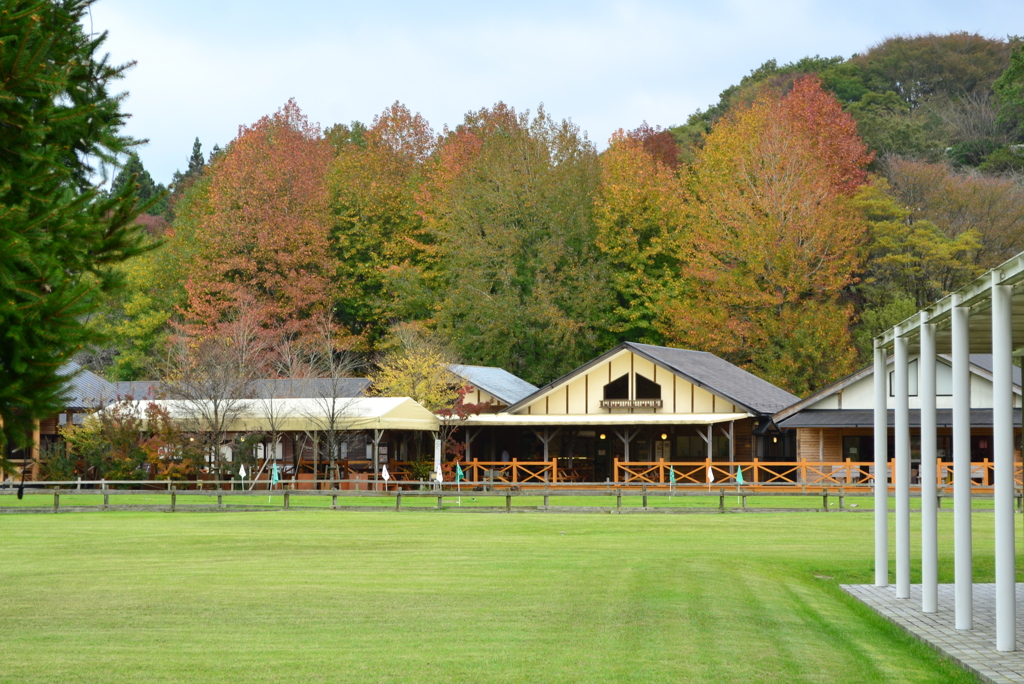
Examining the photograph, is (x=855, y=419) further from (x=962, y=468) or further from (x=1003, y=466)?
(x=1003, y=466)

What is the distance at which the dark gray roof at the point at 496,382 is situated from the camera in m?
45.9

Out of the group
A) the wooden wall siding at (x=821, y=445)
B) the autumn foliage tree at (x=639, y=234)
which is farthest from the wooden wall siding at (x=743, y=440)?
the autumn foliage tree at (x=639, y=234)

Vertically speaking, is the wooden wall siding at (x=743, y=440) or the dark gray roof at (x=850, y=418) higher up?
the dark gray roof at (x=850, y=418)

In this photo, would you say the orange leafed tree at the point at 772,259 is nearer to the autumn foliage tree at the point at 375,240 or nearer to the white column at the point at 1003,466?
the autumn foliage tree at the point at 375,240

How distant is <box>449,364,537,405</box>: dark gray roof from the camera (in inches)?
1807

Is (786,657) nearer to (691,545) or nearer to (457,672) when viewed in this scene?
(457,672)

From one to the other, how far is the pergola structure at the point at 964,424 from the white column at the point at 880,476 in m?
0.05

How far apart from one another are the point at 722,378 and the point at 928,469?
1267 inches

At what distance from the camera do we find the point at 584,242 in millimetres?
57000

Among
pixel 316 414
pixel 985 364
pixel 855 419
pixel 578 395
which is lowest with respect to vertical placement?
pixel 855 419

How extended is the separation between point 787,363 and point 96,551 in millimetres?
35806

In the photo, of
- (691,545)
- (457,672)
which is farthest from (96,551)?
(457,672)

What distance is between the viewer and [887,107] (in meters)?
72.8

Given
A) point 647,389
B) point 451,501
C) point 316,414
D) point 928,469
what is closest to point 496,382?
point 647,389
